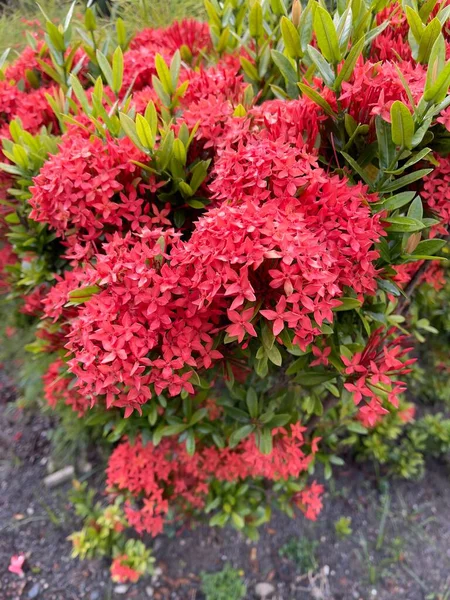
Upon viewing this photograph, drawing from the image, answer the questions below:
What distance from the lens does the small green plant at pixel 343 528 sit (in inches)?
88.7

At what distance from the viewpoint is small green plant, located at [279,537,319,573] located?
7.12 feet

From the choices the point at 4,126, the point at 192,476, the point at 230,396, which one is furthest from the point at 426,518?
the point at 4,126

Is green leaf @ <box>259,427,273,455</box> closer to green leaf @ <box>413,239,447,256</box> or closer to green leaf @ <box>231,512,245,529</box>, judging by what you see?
green leaf @ <box>231,512,245,529</box>

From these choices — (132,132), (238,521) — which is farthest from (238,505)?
(132,132)

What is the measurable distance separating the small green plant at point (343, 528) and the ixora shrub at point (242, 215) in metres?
0.73

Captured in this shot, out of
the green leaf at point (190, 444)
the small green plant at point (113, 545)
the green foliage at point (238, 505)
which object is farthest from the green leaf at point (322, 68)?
the small green plant at point (113, 545)

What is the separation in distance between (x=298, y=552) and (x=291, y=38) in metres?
2.11

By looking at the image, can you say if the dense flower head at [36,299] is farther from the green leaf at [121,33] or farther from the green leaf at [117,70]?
the green leaf at [121,33]

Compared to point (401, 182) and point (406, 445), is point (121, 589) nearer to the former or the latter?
point (406, 445)

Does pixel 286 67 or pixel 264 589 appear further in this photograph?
pixel 264 589

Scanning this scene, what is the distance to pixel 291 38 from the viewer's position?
1246mm

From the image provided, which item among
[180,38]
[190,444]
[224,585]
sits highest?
[180,38]

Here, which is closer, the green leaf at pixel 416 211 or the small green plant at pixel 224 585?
the green leaf at pixel 416 211

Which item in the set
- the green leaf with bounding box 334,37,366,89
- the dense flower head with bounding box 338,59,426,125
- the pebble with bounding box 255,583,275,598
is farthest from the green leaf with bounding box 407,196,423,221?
the pebble with bounding box 255,583,275,598
